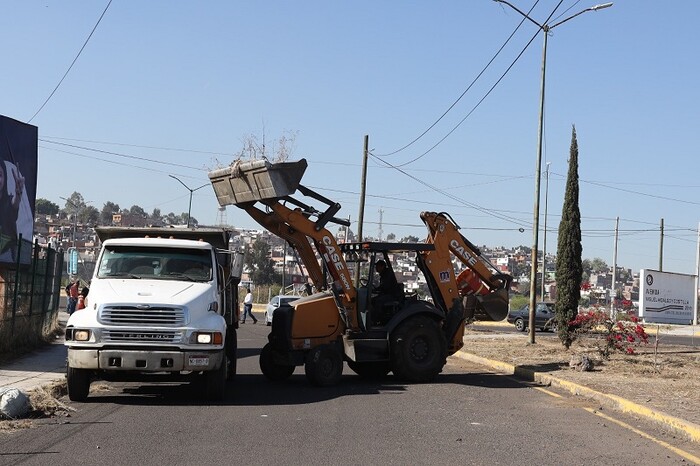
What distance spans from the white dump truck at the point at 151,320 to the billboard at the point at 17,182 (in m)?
9.12

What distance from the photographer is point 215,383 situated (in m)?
13.0

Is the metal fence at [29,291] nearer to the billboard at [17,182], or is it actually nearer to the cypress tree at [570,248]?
the billboard at [17,182]

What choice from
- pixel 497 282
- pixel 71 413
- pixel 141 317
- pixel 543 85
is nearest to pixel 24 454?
pixel 71 413

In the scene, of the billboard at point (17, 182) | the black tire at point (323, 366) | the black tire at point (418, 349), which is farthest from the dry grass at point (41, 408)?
the billboard at point (17, 182)

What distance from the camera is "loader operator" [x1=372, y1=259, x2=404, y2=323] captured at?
16938mm

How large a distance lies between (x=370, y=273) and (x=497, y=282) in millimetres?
3270

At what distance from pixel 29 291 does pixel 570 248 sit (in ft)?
50.8

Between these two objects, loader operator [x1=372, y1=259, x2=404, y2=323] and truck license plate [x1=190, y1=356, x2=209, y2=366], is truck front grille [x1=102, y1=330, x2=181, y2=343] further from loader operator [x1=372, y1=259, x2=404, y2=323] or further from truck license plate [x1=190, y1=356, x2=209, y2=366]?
loader operator [x1=372, y1=259, x2=404, y2=323]

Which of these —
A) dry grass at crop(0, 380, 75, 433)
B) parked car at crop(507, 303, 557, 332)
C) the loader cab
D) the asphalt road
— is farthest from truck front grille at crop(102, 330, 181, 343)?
parked car at crop(507, 303, 557, 332)

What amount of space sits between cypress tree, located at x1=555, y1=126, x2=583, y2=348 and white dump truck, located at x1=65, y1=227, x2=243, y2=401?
14.2m

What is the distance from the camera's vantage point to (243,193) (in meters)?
16.7

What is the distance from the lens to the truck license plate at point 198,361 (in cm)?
1251

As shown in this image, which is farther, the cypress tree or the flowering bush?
the cypress tree

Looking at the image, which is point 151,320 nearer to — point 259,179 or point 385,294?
point 259,179
